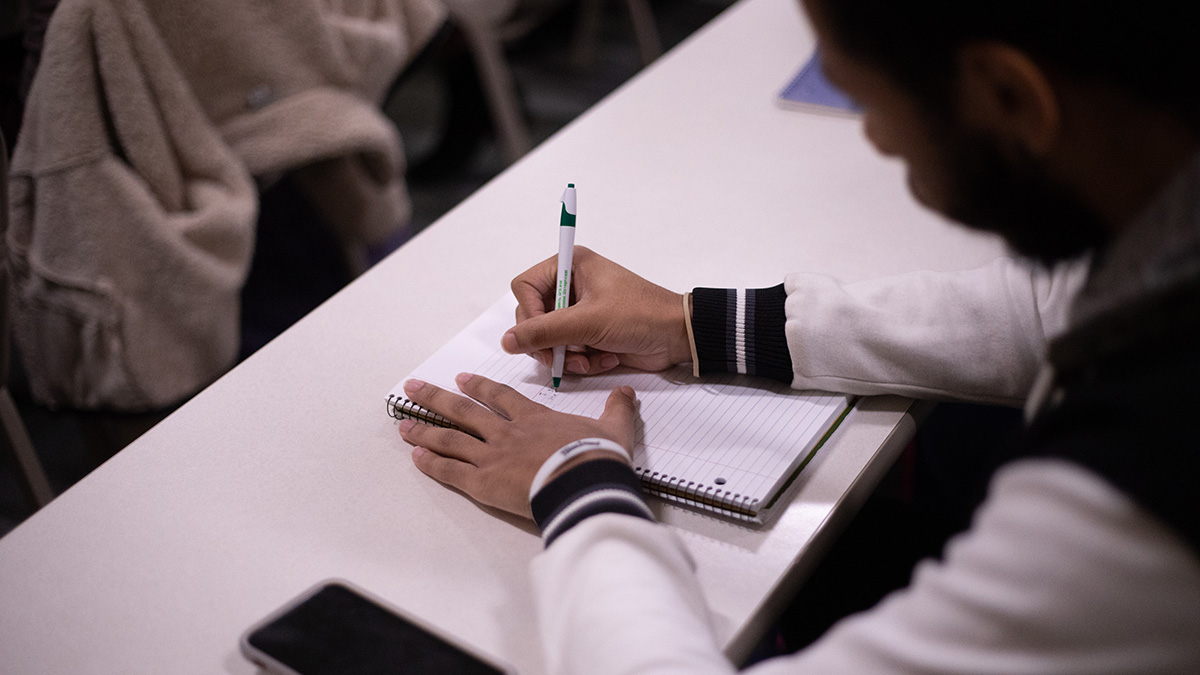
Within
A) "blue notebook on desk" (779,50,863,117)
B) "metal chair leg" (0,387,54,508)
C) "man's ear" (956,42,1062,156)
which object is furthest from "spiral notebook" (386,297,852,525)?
"metal chair leg" (0,387,54,508)

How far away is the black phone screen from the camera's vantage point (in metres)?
0.56

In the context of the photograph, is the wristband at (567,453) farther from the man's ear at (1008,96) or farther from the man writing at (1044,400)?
the man's ear at (1008,96)

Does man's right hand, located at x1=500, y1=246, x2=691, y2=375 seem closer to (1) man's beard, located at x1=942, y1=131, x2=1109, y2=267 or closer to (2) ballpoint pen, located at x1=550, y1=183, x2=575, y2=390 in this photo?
(2) ballpoint pen, located at x1=550, y1=183, x2=575, y2=390

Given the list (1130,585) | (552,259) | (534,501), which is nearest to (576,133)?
(552,259)

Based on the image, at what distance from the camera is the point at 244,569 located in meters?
0.66

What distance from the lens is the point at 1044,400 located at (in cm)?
50

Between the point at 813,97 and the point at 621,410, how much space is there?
688 mm

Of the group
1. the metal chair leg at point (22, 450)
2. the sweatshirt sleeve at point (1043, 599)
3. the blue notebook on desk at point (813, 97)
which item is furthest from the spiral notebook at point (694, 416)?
the metal chair leg at point (22, 450)

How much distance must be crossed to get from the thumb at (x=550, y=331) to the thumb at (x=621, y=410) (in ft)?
0.19

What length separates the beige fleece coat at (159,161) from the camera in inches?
46.3

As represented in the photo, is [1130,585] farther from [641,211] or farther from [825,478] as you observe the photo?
[641,211]

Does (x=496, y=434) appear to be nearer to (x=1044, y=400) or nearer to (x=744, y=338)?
(x=744, y=338)

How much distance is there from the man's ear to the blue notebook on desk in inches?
29.2

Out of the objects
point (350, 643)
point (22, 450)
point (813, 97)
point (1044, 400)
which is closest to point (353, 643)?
point (350, 643)
